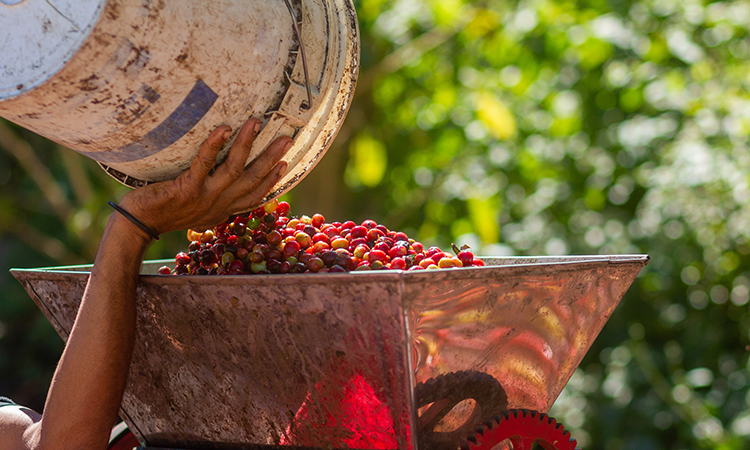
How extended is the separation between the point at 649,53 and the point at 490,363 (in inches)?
112

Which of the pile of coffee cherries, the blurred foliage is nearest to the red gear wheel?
the pile of coffee cherries

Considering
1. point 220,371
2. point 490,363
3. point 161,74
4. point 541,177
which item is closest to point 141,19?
point 161,74

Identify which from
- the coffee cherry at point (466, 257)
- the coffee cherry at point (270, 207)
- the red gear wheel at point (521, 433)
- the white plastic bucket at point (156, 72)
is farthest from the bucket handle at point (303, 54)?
the red gear wheel at point (521, 433)

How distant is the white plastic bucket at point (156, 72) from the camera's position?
0.87 m

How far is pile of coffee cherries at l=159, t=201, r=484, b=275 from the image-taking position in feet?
3.67

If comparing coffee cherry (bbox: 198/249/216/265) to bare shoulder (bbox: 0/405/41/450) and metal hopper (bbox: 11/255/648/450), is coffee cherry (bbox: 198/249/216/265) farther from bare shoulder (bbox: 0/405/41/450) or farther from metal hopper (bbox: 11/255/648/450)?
bare shoulder (bbox: 0/405/41/450)

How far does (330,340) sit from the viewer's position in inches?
36.4

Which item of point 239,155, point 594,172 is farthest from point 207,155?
point 594,172

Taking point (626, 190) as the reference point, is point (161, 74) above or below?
below

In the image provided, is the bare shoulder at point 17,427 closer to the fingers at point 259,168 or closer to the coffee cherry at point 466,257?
the fingers at point 259,168

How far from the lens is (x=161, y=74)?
91 cm

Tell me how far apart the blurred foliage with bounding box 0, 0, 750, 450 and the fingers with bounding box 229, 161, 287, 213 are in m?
2.10

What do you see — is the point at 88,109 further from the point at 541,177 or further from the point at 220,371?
the point at 541,177

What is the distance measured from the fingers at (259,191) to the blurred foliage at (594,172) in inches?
82.5
